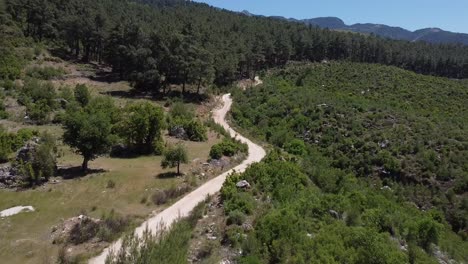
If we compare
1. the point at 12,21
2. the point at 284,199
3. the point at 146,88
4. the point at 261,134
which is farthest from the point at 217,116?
the point at 12,21

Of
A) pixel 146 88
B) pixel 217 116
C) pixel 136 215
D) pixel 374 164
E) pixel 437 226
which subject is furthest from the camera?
pixel 146 88

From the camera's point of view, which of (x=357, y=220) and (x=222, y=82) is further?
(x=222, y=82)

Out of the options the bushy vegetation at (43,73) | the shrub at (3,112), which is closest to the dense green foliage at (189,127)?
the shrub at (3,112)

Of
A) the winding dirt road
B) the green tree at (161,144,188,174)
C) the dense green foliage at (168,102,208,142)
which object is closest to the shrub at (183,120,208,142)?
the dense green foliage at (168,102,208,142)

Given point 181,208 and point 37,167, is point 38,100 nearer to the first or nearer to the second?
point 37,167

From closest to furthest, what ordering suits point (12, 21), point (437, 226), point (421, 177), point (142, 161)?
point (437, 226)
point (142, 161)
point (421, 177)
point (12, 21)

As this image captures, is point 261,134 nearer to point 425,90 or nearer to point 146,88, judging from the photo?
point 146,88
